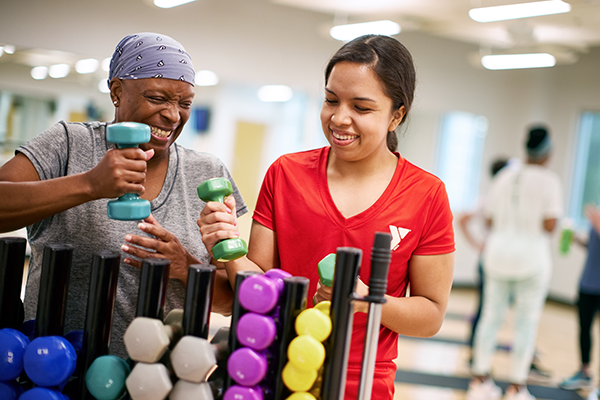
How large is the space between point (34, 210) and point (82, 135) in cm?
26

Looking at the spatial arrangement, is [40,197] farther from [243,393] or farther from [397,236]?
[397,236]

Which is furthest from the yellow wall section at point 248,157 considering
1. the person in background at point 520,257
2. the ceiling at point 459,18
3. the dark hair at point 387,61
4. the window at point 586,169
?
the dark hair at point 387,61

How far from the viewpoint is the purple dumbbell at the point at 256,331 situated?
885 millimetres

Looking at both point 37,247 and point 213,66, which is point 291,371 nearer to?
point 37,247

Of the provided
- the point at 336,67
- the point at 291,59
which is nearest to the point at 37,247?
the point at 336,67

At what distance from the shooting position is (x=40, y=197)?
99 cm

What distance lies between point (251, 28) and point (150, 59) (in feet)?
17.0

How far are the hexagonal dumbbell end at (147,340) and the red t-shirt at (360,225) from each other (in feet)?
1.37

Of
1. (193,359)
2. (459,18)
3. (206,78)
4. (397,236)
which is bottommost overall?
(193,359)

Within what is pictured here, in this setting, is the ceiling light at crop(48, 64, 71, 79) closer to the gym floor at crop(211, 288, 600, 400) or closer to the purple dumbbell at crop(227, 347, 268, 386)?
the gym floor at crop(211, 288, 600, 400)

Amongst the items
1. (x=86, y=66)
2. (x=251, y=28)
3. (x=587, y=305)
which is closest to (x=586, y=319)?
(x=587, y=305)

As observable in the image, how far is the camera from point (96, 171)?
38.1 inches

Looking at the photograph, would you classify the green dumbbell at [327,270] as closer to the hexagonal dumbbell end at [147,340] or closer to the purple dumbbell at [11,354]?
the hexagonal dumbbell end at [147,340]

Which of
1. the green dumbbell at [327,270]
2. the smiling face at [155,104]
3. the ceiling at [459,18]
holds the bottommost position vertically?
the green dumbbell at [327,270]
